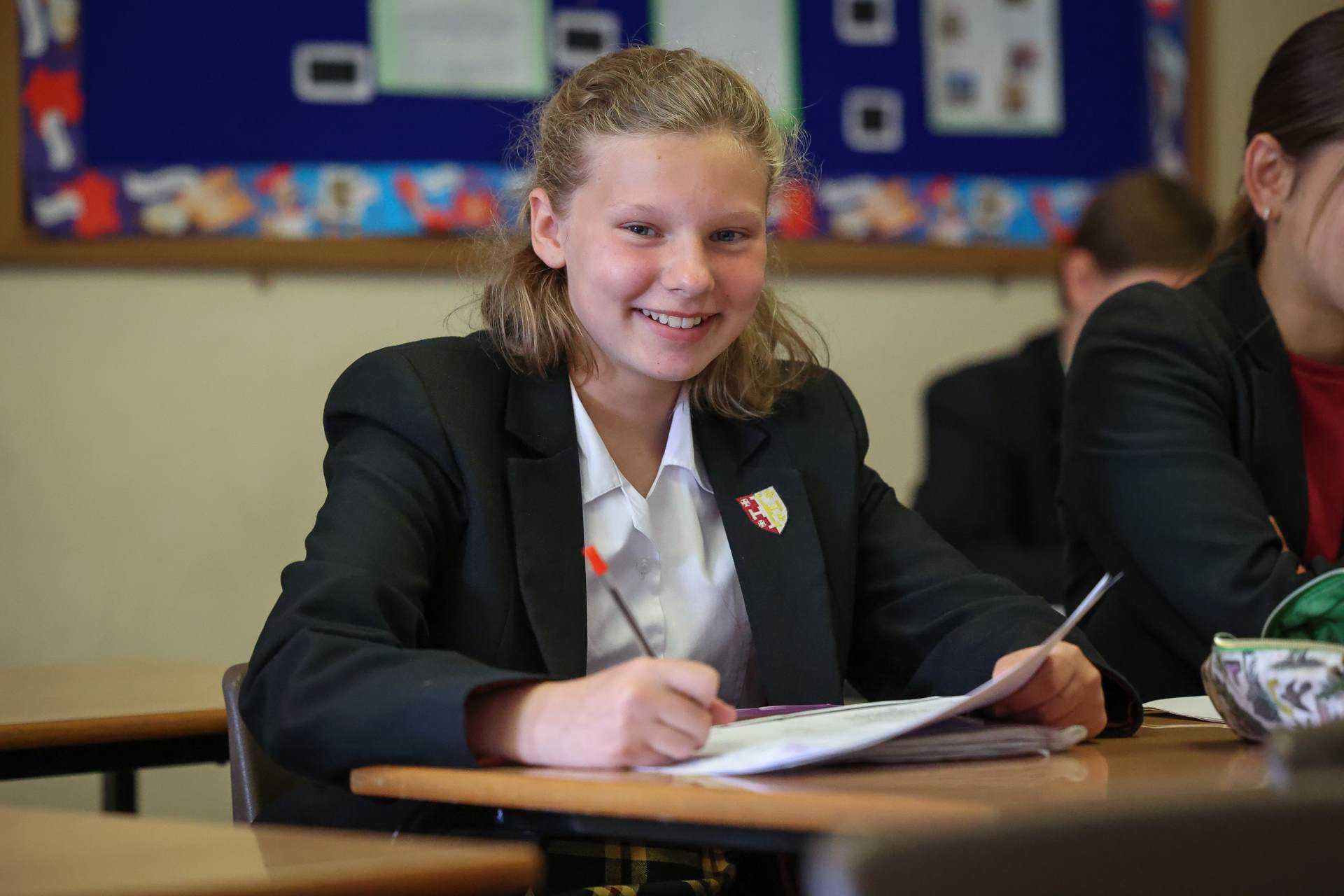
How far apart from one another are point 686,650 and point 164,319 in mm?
1807

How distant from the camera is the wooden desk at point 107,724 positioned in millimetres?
1764

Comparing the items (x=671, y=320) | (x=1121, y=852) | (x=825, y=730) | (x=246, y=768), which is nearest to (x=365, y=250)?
(x=671, y=320)

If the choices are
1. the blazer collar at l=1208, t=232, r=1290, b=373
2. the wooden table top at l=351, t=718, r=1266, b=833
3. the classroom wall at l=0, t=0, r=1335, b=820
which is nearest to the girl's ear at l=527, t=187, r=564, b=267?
the wooden table top at l=351, t=718, r=1266, b=833

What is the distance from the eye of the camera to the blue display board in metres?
2.94

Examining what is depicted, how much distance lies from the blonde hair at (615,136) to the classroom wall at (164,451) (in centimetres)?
138

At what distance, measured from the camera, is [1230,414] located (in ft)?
6.59

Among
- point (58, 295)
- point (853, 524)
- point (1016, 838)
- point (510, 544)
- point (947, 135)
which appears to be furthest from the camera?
point (947, 135)

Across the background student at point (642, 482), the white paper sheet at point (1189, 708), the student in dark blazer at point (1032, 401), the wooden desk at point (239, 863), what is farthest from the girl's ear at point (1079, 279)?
the wooden desk at point (239, 863)

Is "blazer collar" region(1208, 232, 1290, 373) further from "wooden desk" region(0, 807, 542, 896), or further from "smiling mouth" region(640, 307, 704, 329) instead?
"wooden desk" region(0, 807, 542, 896)

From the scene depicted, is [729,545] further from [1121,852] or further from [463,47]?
[463,47]

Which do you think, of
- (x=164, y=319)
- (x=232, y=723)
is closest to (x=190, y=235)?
(x=164, y=319)

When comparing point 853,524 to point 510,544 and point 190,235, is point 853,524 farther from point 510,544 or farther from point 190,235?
point 190,235

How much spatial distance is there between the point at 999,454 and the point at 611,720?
8.12 feet

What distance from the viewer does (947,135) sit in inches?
148
